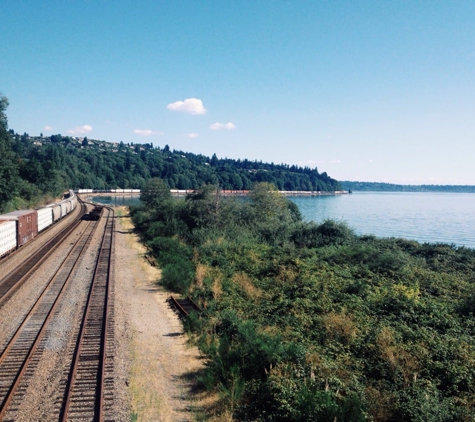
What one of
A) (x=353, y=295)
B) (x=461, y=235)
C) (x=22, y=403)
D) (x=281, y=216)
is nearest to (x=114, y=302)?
(x=22, y=403)

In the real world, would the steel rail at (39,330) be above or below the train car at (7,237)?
below

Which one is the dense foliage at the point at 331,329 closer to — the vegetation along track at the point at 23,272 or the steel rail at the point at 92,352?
the steel rail at the point at 92,352

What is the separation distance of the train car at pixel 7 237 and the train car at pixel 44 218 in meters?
12.1

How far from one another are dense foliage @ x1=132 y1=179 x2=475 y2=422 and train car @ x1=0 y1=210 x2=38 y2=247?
12.1 metres

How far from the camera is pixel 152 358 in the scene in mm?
13141

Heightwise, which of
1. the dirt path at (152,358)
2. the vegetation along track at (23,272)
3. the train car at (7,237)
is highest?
the train car at (7,237)

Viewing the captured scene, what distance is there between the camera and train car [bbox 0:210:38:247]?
31828 millimetres

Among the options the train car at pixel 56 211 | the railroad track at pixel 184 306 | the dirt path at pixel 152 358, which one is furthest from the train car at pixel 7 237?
the train car at pixel 56 211

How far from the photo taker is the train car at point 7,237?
90.2ft

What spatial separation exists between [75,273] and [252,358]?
55.8 ft

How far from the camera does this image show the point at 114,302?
18.7 m

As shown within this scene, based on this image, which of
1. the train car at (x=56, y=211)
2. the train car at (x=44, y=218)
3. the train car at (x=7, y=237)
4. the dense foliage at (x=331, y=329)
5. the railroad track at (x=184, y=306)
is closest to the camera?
the dense foliage at (x=331, y=329)

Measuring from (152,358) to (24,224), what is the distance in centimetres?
2689

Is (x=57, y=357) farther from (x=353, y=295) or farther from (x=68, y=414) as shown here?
(x=353, y=295)
